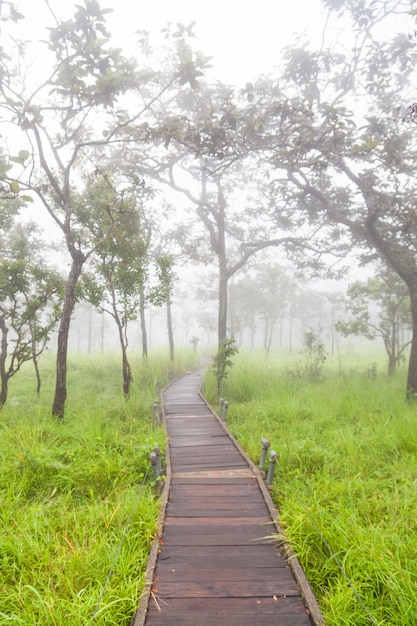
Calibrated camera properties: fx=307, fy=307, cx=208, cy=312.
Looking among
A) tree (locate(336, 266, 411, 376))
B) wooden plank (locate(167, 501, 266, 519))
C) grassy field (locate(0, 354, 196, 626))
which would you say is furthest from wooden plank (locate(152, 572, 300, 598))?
tree (locate(336, 266, 411, 376))

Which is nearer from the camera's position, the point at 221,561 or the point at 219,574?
the point at 219,574

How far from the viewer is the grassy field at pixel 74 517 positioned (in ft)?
9.53

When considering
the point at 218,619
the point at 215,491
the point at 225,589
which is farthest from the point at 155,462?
the point at 218,619

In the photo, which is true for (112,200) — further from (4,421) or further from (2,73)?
(4,421)

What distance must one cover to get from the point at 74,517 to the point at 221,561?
202cm

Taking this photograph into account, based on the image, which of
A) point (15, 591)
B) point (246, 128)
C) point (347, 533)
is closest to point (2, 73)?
point (246, 128)

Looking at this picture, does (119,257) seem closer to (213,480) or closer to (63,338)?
(63,338)

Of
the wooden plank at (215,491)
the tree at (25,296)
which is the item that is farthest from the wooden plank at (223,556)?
the tree at (25,296)

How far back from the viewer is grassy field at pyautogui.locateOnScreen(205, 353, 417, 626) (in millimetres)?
2977

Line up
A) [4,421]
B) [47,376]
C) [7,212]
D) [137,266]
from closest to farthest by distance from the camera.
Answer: [4,421], [7,212], [137,266], [47,376]

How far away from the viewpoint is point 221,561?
3.42 m

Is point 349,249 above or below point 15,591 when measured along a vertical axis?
above

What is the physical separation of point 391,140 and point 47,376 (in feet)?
52.0

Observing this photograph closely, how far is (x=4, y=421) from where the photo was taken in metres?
7.54
